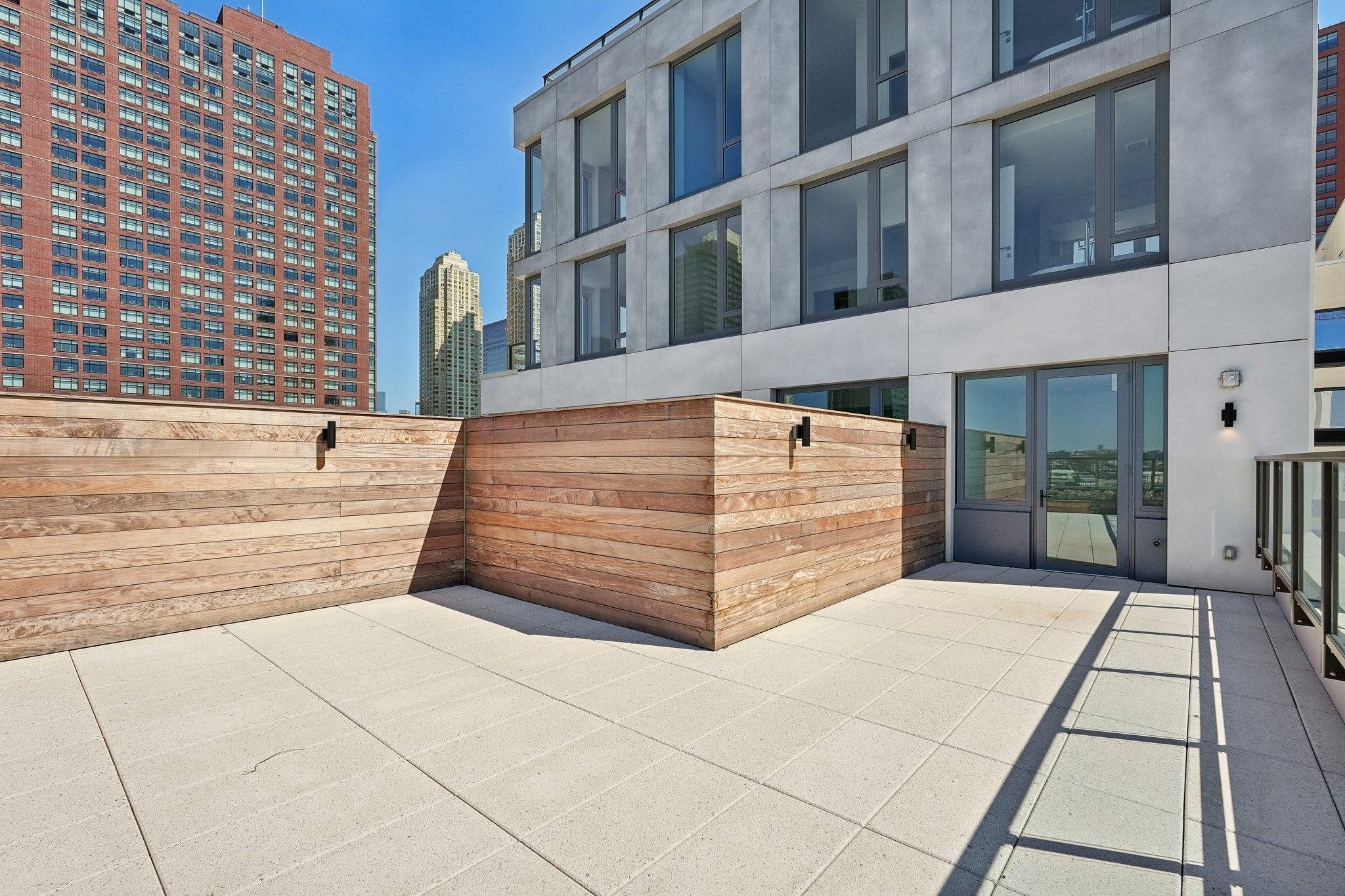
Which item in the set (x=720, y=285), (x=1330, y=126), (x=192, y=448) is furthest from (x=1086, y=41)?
(x=1330, y=126)

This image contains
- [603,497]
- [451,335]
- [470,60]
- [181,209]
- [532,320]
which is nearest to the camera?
[603,497]

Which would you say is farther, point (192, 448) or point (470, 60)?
point (470, 60)

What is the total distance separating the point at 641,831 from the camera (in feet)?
6.20

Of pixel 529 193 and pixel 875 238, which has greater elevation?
pixel 529 193

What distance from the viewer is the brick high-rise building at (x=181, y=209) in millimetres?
64938

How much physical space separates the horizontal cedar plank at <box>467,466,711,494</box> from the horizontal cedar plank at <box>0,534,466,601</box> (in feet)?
3.50

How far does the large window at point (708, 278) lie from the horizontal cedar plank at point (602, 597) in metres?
5.04

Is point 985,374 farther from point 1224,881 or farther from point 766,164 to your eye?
Result: point 1224,881

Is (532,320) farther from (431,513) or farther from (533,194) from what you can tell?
(431,513)

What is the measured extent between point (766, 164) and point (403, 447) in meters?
6.05

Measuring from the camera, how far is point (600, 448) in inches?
173

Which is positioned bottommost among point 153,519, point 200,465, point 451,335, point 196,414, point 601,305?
point 153,519

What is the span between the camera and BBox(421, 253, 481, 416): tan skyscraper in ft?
412

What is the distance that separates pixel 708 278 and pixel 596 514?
18.8 feet
